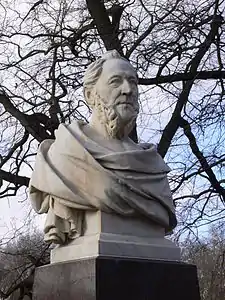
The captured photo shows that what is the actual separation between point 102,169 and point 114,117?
41 cm

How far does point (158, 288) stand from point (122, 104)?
4.04ft

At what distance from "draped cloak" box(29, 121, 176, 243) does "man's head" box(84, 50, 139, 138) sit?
144 millimetres

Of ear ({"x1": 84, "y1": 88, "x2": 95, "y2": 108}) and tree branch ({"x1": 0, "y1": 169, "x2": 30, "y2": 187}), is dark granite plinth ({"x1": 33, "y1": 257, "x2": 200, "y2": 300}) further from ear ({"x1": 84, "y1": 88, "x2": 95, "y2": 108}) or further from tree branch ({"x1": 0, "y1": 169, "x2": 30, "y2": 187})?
tree branch ({"x1": 0, "y1": 169, "x2": 30, "y2": 187})

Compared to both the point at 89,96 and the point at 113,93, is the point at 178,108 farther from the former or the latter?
the point at 113,93

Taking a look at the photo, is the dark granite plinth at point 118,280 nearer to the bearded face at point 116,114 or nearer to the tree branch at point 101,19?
the bearded face at point 116,114

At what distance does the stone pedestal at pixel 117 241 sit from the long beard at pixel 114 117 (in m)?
0.62

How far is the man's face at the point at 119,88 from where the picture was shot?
4.06 metres

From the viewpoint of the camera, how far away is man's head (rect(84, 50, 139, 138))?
4.07 metres

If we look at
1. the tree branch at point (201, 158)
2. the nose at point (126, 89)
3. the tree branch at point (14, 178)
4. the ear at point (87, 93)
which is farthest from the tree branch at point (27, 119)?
the nose at point (126, 89)

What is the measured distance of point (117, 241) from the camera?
12.3ft

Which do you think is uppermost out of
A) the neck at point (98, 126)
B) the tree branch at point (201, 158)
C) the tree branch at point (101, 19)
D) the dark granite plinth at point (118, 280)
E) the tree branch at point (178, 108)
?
the tree branch at point (101, 19)

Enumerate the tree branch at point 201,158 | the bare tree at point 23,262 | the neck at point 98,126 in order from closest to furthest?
1. the neck at point 98,126
2. the tree branch at point 201,158
3. the bare tree at point 23,262

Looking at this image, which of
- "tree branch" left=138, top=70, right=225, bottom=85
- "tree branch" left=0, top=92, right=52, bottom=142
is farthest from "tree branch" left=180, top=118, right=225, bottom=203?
"tree branch" left=0, top=92, right=52, bottom=142

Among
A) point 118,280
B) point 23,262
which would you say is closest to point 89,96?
point 118,280
